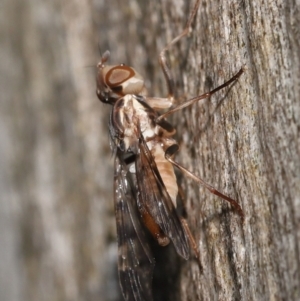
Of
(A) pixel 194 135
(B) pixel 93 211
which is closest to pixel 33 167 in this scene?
(B) pixel 93 211

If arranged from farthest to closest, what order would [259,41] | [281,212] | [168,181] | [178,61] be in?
[178,61]
[168,181]
[259,41]
[281,212]

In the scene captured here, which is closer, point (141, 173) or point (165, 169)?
point (141, 173)

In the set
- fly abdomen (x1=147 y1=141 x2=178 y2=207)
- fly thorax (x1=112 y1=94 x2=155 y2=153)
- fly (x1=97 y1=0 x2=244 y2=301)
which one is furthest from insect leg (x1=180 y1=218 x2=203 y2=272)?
fly thorax (x1=112 y1=94 x2=155 y2=153)

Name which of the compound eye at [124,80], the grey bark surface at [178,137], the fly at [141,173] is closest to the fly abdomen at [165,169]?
the fly at [141,173]

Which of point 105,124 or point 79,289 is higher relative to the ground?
point 105,124

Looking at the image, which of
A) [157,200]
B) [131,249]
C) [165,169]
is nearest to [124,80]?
[165,169]

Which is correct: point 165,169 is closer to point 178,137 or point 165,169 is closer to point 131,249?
point 178,137

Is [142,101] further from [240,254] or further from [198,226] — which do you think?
[240,254]
